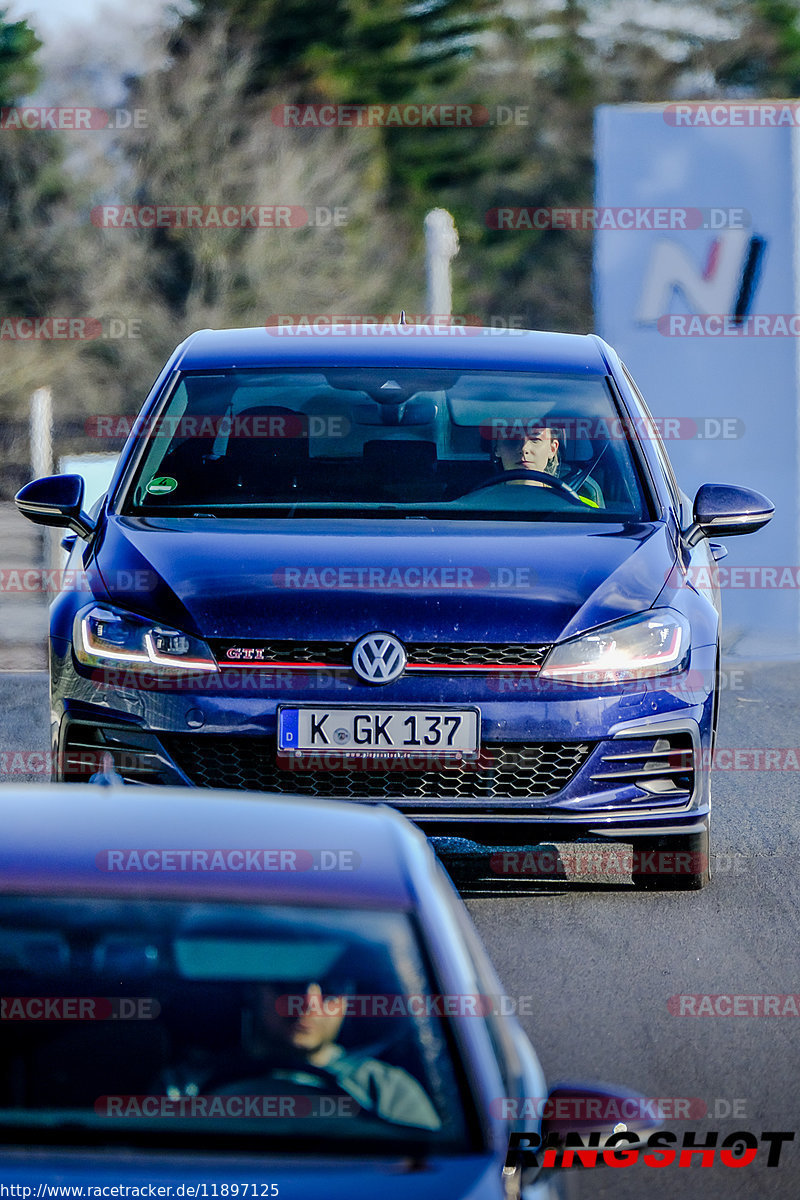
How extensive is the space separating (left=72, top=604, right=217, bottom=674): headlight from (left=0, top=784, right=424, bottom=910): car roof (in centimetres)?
253

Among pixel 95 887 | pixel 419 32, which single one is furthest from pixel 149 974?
pixel 419 32

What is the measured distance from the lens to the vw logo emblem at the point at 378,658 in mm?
5684

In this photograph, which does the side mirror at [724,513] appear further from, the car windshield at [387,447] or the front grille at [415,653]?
the front grille at [415,653]

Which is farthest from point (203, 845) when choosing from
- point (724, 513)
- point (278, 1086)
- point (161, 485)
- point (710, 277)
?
point (710, 277)

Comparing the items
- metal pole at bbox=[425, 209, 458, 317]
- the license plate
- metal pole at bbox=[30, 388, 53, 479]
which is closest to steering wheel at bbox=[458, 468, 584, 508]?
the license plate

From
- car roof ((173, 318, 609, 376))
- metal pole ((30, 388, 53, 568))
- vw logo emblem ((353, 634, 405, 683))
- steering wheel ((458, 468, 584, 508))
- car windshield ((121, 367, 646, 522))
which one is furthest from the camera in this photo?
metal pole ((30, 388, 53, 568))

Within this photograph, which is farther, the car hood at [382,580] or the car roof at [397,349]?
the car roof at [397,349]

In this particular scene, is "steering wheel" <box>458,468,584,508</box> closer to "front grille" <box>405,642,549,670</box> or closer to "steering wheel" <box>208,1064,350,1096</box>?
"front grille" <box>405,642,549,670</box>

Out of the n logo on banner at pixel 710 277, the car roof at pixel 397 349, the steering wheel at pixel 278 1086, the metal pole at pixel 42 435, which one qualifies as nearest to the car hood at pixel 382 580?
the car roof at pixel 397 349

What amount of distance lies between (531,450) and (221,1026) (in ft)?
14.9

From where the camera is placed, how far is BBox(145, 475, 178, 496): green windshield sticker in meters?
6.75

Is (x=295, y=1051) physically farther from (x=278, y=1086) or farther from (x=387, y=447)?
(x=387, y=447)

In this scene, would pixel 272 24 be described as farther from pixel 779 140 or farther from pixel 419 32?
pixel 779 140

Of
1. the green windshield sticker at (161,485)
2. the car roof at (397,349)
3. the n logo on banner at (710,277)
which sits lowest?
the green windshield sticker at (161,485)
